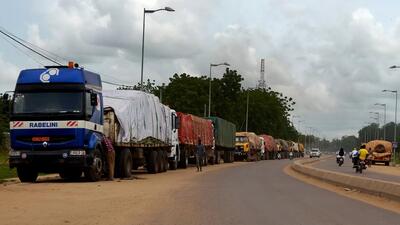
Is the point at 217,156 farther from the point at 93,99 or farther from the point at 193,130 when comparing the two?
the point at 93,99

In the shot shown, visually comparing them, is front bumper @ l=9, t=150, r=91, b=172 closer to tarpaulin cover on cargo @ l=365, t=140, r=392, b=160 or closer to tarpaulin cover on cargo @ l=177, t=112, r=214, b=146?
tarpaulin cover on cargo @ l=177, t=112, r=214, b=146

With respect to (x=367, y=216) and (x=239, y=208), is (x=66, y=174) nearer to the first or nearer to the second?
(x=239, y=208)

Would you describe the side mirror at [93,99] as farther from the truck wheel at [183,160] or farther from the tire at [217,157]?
the tire at [217,157]

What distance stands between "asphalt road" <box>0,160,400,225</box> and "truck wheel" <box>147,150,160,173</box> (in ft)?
35.1

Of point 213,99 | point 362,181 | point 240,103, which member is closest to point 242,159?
point 213,99

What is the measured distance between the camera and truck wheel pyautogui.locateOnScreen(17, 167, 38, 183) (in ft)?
73.0

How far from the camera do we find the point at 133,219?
12.1 meters

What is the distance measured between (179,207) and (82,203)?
2476 millimetres

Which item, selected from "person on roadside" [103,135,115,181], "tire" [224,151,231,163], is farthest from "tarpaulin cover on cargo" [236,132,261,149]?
"person on roadside" [103,135,115,181]

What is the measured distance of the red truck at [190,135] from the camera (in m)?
38.9

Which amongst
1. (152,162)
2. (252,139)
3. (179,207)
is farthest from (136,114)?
(252,139)

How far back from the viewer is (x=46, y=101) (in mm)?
21250

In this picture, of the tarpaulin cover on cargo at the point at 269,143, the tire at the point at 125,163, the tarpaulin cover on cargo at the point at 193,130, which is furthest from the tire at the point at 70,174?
the tarpaulin cover on cargo at the point at 269,143

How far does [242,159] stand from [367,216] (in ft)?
175
